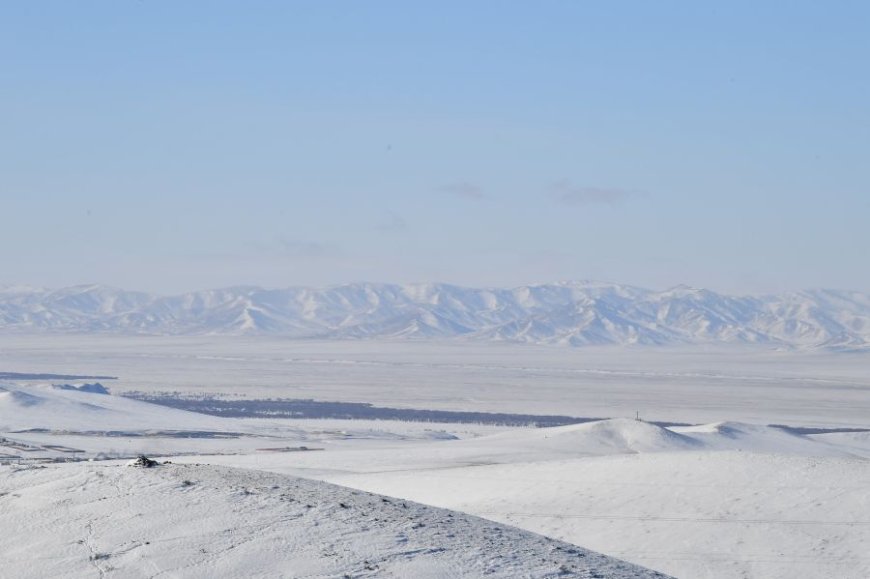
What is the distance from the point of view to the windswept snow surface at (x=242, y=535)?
14258 mm

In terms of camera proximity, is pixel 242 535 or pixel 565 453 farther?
pixel 565 453

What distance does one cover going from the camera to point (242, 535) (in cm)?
1499

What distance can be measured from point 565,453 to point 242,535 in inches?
1512

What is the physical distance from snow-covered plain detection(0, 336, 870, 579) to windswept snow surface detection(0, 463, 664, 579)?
0.11 metres

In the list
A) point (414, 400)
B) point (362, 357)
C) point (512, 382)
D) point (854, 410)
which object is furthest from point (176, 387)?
point (362, 357)

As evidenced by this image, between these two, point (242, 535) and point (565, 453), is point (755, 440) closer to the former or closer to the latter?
point (565, 453)

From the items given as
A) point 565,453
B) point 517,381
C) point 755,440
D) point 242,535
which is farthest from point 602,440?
point 517,381

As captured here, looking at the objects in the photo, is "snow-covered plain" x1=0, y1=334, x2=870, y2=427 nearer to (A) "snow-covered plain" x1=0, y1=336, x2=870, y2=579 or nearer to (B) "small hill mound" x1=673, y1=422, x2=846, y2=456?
(A) "snow-covered plain" x1=0, y1=336, x2=870, y2=579

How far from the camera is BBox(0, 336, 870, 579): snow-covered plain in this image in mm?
24812

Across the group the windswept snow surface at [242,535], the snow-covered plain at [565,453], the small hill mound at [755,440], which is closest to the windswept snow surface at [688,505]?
the snow-covered plain at [565,453]

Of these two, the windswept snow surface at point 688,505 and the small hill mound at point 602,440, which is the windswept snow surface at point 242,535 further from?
the small hill mound at point 602,440

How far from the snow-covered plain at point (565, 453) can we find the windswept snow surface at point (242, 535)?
0.36 feet

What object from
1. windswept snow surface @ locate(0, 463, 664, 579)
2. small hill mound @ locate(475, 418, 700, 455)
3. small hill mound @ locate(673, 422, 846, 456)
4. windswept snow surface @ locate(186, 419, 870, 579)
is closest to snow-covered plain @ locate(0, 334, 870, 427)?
small hill mound @ locate(673, 422, 846, 456)

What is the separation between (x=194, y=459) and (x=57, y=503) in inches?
1233
